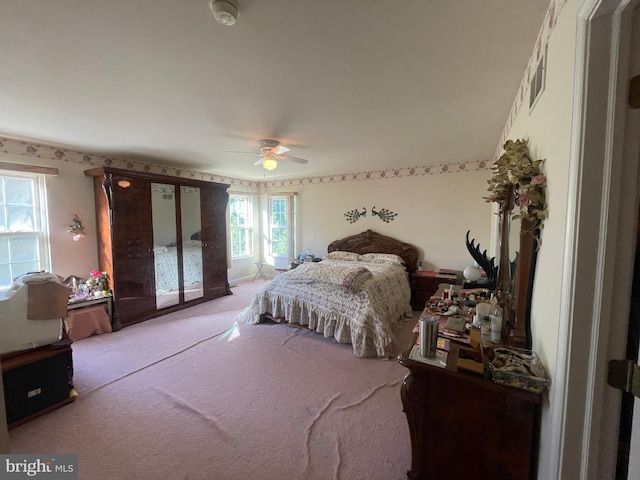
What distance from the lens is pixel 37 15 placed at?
124 cm

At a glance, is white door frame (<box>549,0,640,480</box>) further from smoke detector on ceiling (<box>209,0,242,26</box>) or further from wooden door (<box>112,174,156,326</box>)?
wooden door (<box>112,174,156,326</box>)

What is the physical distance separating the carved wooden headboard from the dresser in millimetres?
3428

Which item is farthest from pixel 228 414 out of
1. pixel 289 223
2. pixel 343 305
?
pixel 289 223

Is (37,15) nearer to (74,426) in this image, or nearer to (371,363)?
(74,426)

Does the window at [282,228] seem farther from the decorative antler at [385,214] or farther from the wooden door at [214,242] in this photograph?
the decorative antler at [385,214]

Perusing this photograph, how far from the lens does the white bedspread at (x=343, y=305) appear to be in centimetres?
293

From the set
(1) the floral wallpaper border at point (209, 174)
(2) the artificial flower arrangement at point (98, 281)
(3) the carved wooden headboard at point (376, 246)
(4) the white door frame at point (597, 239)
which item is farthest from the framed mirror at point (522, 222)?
(2) the artificial flower arrangement at point (98, 281)

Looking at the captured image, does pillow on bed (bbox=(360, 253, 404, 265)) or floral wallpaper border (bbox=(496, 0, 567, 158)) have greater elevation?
floral wallpaper border (bbox=(496, 0, 567, 158))

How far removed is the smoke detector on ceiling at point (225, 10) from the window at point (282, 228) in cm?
475

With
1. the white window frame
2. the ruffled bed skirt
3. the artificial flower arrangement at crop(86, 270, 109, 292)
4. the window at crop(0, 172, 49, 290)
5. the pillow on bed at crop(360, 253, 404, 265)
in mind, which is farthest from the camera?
the white window frame

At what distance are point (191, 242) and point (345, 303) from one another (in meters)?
2.86

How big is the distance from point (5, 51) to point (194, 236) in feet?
10.6

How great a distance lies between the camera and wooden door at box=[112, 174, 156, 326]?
11.7 ft

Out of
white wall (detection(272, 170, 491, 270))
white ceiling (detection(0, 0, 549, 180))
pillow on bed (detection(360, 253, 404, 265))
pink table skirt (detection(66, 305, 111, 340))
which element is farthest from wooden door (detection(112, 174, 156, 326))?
pillow on bed (detection(360, 253, 404, 265))
